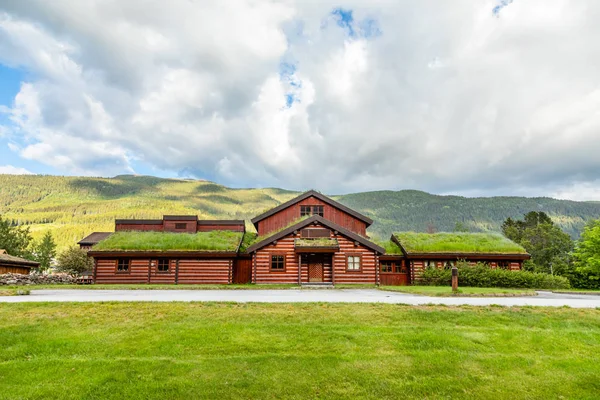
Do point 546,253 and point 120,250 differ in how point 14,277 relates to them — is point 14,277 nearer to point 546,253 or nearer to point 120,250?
point 120,250

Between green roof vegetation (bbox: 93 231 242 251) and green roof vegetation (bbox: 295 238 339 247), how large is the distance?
20.5 feet

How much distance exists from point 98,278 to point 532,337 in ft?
104

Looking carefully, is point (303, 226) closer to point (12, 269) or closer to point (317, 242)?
point (317, 242)

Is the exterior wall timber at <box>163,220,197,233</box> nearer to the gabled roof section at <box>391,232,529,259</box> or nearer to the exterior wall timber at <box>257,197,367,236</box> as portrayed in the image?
→ the exterior wall timber at <box>257,197,367,236</box>

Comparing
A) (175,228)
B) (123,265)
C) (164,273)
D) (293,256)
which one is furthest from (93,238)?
(293,256)

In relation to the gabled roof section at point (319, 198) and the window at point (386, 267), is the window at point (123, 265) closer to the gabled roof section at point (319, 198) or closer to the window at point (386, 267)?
the gabled roof section at point (319, 198)

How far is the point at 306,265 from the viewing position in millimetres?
30438

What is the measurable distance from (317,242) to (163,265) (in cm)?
1347

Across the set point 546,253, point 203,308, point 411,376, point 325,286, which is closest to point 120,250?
point 325,286

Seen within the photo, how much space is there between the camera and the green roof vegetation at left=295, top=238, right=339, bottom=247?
2842 cm

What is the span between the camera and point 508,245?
33094 mm

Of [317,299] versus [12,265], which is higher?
[12,265]

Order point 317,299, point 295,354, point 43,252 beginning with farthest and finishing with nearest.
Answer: point 43,252 < point 317,299 < point 295,354

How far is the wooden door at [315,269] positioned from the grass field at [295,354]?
1885cm
